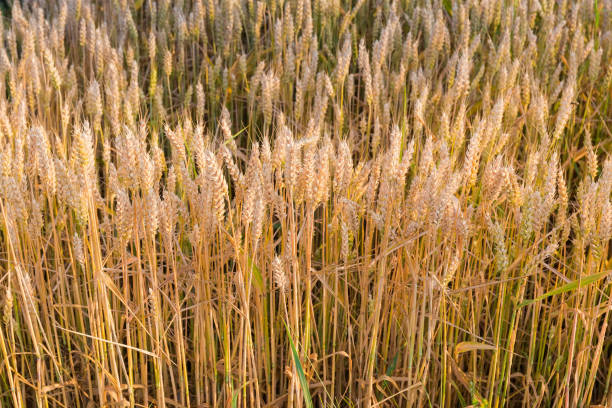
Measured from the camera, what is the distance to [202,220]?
1.13 metres

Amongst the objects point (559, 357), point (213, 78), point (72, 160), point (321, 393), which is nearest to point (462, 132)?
point (559, 357)

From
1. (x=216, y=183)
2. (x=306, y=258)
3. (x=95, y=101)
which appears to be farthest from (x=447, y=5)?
(x=216, y=183)

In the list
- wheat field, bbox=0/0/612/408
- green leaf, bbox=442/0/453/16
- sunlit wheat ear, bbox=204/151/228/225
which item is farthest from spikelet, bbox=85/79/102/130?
green leaf, bbox=442/0/453/16

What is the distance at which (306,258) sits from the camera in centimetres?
119

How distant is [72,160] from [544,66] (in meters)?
1.81

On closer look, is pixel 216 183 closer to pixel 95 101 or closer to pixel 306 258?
pixel 306 258

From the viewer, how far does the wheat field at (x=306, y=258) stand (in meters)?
1.16

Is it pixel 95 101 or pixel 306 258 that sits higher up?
pixel 95 101

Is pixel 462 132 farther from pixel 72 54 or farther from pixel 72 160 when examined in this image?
pixel 72 54

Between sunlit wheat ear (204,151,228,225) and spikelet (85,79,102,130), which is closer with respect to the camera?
sunlit wheat ear (204,151,228,225)

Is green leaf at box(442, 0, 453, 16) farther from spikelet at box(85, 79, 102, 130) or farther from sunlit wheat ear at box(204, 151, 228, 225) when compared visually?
sunlit wheat ear at box(204, 151, 228, 225)

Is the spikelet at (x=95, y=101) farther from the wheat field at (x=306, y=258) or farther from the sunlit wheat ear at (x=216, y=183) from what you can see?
the sunlit wheat ear at (x=216, y=183)

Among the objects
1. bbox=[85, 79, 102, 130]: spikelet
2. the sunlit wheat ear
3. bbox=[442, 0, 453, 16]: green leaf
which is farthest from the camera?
bbox=[442, 0, 453, 16]: green leaf

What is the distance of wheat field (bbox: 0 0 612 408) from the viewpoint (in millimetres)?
1163
